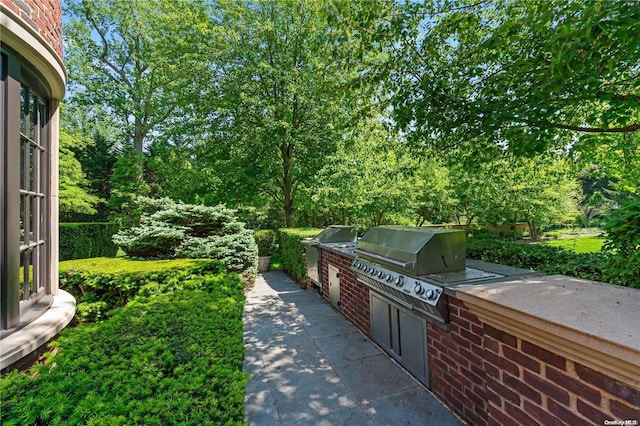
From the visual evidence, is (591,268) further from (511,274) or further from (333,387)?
(333,387)

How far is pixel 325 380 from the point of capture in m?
3.21

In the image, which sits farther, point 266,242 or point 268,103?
point 266,242

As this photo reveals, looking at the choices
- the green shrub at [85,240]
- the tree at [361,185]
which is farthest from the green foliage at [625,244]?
the green shrub at [85,240]

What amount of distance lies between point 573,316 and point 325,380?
102 inches

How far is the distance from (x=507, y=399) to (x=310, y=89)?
1021 cm

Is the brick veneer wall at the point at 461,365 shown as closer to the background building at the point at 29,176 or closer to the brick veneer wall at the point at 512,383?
the brick veneer wall at the point at 512,383

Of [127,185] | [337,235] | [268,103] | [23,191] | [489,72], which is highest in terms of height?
[268,103]

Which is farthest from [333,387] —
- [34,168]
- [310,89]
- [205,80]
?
[205,80]

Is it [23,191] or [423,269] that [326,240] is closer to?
[423,269]

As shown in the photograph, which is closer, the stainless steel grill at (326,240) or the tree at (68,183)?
the stainless steel grill at (326,240)

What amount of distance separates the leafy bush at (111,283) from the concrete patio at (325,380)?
145 centimetres

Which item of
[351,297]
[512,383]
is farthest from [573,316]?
[351,297]

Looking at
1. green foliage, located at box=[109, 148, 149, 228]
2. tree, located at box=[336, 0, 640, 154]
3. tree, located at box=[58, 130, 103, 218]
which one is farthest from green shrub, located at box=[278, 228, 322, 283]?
tree, located at box=[58, 130, 103, 218]

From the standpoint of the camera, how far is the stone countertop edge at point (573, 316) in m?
1.08
